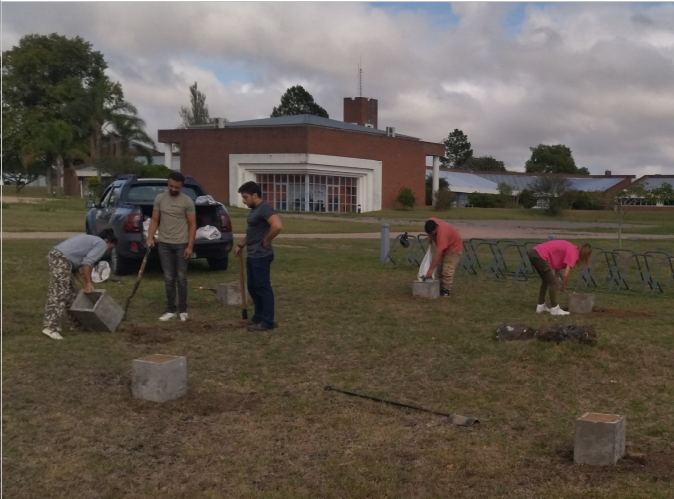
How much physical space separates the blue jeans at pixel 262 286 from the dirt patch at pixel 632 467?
13.6ft

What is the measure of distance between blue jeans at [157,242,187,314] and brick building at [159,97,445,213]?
39.6m

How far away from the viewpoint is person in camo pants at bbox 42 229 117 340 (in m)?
7.68

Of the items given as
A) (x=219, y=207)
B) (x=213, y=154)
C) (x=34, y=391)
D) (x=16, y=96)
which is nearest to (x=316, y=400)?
(x=34, y=391)

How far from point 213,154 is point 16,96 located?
24697mm

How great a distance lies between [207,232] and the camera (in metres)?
12.2

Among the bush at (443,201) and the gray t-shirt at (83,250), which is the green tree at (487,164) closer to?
the bush at (443,201)

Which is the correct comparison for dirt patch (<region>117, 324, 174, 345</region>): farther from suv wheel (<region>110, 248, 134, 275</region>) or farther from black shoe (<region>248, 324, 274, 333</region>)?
suv wheel (<region>110, 248, 134, 275</region>)

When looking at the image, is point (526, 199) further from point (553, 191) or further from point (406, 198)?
point (406, 198)

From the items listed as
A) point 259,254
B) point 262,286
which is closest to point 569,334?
point 262,286

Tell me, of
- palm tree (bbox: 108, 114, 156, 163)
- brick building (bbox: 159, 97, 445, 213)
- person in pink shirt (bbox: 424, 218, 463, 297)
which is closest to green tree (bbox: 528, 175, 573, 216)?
brick building (bbox: 159, 97, 445, 213)

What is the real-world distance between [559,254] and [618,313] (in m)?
1.20

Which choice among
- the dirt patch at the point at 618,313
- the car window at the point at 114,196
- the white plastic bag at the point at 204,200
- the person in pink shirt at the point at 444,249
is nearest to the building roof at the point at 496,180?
the car window at the point at 114,196

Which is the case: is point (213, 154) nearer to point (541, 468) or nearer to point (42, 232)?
point (42, 232)

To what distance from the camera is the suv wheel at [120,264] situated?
12199mm
